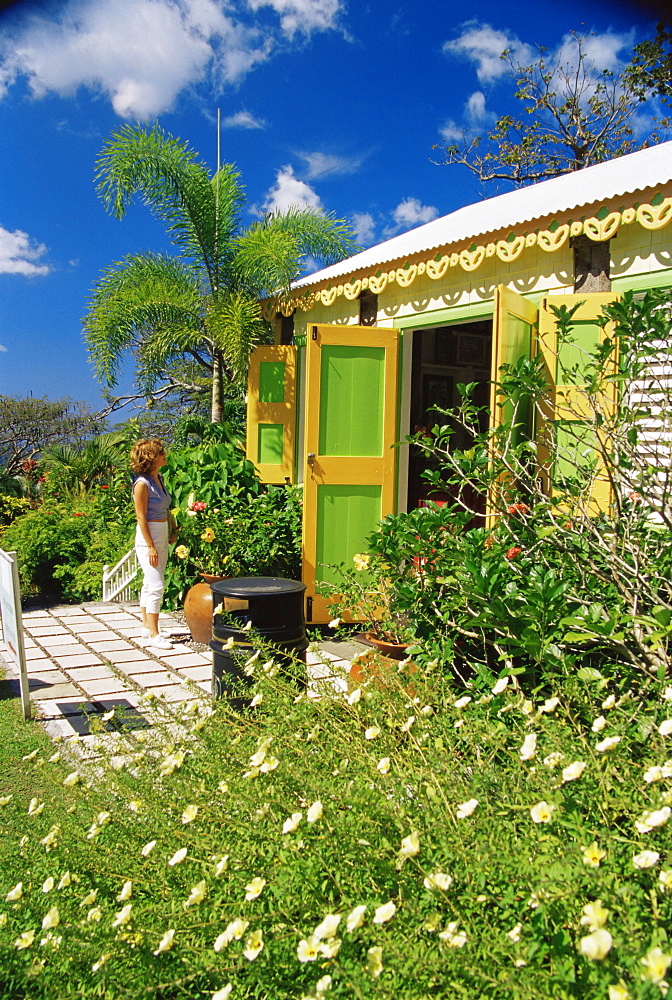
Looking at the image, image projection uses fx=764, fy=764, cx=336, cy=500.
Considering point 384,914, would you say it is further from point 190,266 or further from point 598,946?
point 190,266

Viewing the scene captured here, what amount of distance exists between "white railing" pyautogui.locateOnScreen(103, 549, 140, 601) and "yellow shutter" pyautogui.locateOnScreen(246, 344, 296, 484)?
1748 mm

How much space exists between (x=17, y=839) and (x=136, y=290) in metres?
7.86

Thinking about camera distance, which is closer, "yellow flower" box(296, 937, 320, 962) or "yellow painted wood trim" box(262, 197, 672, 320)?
"yellow flower" box(296, 937, 320, 962)

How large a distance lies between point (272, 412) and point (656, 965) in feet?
26.3

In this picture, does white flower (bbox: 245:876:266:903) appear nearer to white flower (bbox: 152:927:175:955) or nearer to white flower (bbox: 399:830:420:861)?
white flower (bbox: 152:927:175:955)

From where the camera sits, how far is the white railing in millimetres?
8250

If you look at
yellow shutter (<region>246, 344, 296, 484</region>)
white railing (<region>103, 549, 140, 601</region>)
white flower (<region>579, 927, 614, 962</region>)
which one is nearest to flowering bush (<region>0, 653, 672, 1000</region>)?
white flower (<region>579, 927, 614, 962</region>)

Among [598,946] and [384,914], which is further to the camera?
[384,914]

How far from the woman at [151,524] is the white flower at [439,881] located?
15.4 ft

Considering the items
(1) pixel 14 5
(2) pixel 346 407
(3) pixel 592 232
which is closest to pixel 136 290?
(2) pixel 346 407

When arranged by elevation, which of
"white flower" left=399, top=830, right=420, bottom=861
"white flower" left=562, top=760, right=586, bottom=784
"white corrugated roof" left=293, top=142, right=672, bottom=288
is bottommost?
"white flower" left=399, top=830, right=420, bottom=861

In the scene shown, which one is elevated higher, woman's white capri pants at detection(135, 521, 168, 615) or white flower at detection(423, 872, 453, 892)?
white flower at detection(423, 872, 453, 892)

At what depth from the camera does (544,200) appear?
247 inches

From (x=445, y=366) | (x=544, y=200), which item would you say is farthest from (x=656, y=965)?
(x=445, y=366)
